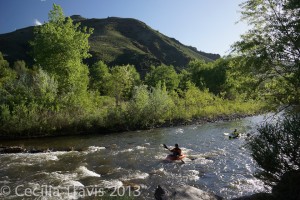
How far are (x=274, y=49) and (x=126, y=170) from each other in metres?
10.0

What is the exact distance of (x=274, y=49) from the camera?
12.8 meters

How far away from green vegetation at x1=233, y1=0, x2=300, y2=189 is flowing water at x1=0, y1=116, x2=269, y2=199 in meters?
3.18

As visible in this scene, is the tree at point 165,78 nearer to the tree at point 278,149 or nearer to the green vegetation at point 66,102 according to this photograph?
the green vegetation at point 66,102

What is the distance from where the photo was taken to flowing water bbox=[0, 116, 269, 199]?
13.4 m

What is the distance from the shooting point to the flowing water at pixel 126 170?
13.4 m

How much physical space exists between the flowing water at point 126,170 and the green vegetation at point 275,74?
318 cm

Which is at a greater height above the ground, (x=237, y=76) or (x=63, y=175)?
(x=237, y=76)

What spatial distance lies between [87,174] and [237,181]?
25.7 ft

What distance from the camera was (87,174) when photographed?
16109 mm

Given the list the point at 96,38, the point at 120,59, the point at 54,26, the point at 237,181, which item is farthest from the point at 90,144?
the point at 96,38

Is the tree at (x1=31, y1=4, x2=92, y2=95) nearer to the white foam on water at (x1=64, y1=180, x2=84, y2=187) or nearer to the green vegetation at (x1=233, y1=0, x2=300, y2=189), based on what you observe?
the white foam on water at (x1=64, y1=180, x2=84, y2=187)

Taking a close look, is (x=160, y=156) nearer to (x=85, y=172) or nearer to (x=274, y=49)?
(x=85, y=172)

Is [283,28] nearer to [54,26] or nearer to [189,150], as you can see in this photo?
[189,150]

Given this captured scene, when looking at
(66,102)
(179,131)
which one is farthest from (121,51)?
(179,131)
